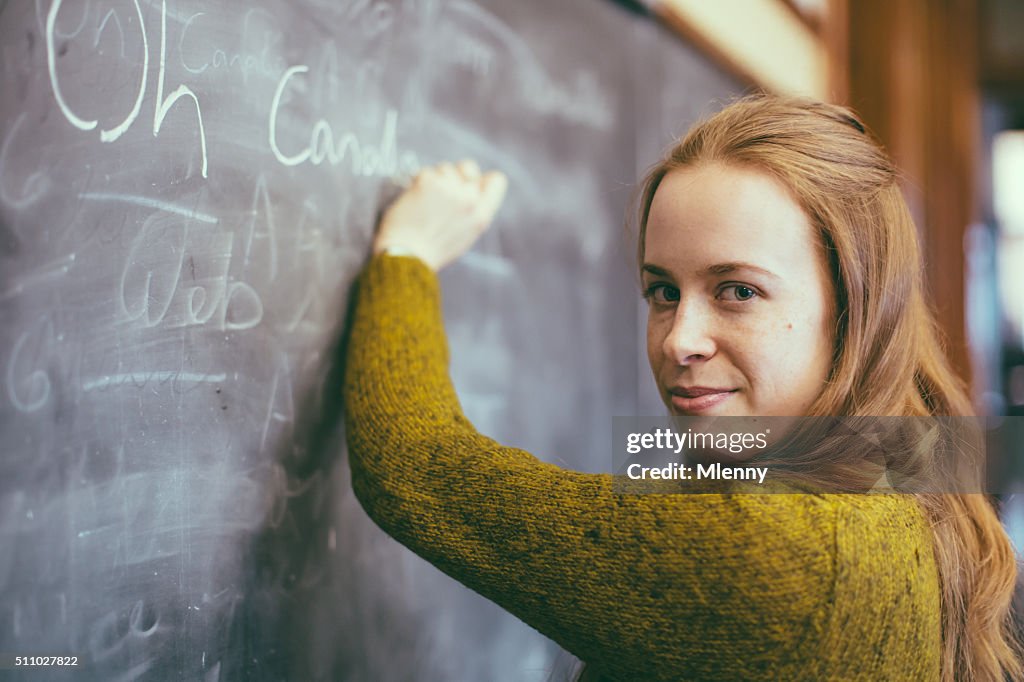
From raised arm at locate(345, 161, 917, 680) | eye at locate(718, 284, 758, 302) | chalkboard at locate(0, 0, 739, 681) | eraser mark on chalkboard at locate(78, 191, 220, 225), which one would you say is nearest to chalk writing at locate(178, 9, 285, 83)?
chalkboard at locate(0, 0, 739, 681)

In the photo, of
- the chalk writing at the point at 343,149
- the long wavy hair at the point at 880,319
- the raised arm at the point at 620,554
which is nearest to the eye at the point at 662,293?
the long wavy hair at the point at 880,319

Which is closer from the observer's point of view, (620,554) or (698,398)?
(620,554)

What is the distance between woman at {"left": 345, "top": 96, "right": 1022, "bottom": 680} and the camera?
2.15 feet

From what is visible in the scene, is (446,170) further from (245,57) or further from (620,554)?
(620,554)

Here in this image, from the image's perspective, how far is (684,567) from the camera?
2.17ft

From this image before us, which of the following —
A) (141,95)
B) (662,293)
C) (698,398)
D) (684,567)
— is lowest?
(684,567)

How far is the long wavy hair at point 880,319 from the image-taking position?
2.69 feet

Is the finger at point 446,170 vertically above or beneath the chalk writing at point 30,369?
above

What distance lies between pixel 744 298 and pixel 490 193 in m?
0.42

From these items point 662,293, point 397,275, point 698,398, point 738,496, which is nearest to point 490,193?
point 397,275

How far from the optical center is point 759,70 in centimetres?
208

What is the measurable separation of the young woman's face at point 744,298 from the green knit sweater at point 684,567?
0.52 ft

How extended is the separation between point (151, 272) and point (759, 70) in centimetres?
167

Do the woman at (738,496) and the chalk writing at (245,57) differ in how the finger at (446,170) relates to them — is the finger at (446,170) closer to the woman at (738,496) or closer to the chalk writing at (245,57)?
the woman at (738,496)
